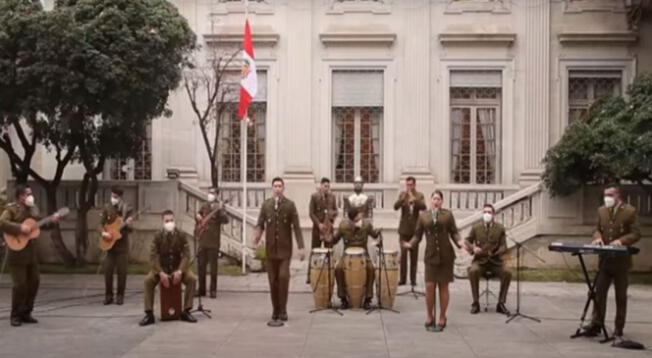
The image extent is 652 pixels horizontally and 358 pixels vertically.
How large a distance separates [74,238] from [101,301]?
5536mm

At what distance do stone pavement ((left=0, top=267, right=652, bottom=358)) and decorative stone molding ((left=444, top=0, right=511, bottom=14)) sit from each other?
936 cm

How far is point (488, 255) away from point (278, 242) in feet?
12.5

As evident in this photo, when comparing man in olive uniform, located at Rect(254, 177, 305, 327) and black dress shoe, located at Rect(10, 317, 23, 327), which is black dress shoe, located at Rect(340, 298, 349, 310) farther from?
black dress shoe, located at Rect(10, 317, 23, 327)

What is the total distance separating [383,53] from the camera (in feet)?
76.4

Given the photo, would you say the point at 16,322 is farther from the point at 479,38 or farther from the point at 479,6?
the point at 479,6

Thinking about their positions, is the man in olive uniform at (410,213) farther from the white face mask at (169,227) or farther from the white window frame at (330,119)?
the white window frame at (330,119)

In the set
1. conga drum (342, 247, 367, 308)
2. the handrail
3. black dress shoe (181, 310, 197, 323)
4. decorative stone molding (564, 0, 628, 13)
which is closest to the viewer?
black dress shoe (181, 310, 197, 323)

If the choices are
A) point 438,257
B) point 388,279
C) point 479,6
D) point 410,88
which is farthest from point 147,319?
point 479,6

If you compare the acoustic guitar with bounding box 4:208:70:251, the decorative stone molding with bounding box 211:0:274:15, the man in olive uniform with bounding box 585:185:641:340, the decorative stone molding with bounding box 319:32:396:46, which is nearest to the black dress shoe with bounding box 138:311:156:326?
the acoustic guitar with bounding box 4:208:70:251

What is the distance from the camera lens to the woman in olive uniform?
1270 cm

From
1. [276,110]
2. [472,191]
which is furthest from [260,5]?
[472,191]

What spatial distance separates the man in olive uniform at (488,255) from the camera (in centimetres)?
1462

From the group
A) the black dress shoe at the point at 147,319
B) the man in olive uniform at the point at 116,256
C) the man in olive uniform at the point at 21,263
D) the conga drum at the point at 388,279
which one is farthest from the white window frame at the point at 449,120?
the man in olive uniform at the point at 21,263

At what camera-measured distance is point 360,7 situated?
76.7 ft
